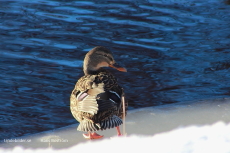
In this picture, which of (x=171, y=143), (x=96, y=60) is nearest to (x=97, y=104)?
(x=171, y=143)

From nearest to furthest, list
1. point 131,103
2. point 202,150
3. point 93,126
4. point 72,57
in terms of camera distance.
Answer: point 202,150 < point 93,126 < point 131,103 < point 72,57

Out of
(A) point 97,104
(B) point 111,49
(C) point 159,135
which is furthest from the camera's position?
(B) point 111,49

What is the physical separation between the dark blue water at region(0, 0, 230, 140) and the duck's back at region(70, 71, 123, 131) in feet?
3.60

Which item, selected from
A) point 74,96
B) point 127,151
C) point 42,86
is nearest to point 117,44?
point 42,86

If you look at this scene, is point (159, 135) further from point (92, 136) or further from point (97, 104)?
point (97, 104)

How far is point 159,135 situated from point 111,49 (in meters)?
3.50

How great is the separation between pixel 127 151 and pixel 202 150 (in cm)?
64

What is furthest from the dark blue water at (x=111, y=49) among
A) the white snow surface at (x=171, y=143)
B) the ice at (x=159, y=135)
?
the white snow surface at (x=171, y=143)

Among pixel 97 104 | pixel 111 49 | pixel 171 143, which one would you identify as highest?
pixel 111 49

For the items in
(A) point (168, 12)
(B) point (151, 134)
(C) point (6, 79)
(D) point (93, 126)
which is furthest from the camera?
(A) point (168, 12)

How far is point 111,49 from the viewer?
8016 mm

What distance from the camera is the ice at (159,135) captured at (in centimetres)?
426

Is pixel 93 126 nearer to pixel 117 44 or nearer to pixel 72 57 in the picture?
pixel 72 57

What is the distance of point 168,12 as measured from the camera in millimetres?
9992
